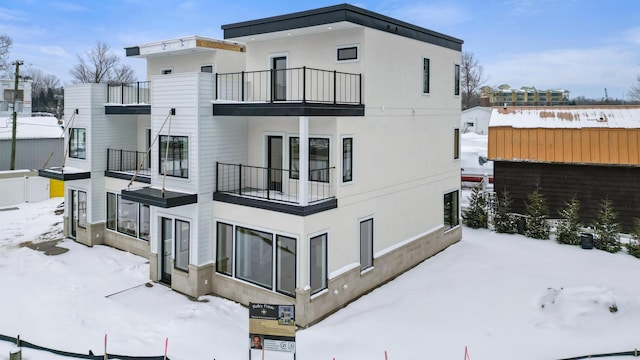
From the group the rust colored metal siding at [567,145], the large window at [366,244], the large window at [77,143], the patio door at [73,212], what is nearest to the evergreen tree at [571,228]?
the rust colored metal siding at [567,145]

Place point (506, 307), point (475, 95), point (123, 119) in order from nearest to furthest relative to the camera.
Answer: point (506, 307)
point (123, 119)
point (475, 95)

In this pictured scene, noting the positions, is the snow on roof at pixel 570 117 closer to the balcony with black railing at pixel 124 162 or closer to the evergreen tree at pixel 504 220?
the evergreen tree at pixel 504 220

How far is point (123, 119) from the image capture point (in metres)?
20.2

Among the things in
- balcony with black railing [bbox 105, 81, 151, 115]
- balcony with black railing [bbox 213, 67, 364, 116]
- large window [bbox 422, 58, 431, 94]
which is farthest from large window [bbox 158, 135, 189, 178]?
large window [bbox 422, 58, 431, 94]

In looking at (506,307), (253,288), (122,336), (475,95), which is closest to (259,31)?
(253,288)

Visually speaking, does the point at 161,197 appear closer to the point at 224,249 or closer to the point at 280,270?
the point at 224,249

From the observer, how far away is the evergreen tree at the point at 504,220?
2105cm

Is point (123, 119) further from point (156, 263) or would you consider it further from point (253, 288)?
point (253, 288)

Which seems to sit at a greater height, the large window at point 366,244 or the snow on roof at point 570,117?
the snow on roof at point 570,117

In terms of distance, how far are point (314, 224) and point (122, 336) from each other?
5.29 m

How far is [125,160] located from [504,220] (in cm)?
1609

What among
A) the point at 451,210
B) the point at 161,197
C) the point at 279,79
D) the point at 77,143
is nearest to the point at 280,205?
the point at 161,197

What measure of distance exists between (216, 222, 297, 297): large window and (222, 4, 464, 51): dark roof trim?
588 cm

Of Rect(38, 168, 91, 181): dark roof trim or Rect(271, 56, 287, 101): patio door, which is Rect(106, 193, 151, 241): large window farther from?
Rect(271, 56, 287, 101): patio door
